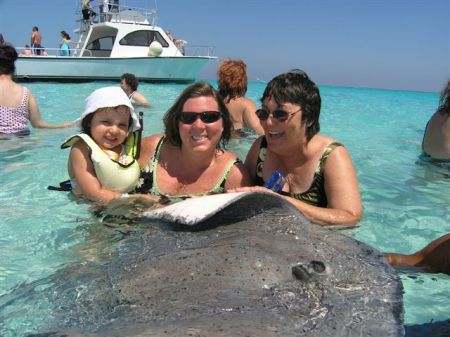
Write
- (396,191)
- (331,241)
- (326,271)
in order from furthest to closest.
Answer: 1. (396,191)
2. (331,241)
3. (326,271)

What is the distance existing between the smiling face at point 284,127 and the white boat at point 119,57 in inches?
871

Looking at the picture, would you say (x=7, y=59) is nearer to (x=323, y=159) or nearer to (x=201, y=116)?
(x=201, y=116)

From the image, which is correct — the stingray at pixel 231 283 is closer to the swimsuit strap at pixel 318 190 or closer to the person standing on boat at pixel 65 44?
the swimsuit strap at pixel 318 190

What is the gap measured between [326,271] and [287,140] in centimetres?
178

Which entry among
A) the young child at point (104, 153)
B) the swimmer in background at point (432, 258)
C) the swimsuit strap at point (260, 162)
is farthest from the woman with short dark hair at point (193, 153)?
the swimmer in background at point (432, 258)

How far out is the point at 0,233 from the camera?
455cm

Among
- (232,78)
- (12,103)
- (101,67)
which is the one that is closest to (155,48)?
(101,67)

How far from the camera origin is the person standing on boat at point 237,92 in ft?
27.2

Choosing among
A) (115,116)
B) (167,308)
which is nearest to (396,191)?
(115,116)

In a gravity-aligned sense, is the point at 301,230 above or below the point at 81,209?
above

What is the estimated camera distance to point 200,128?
4027mm

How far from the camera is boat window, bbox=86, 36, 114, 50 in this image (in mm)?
26997

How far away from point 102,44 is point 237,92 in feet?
69.8

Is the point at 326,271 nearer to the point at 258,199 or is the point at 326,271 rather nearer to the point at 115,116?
the point at 258,199
